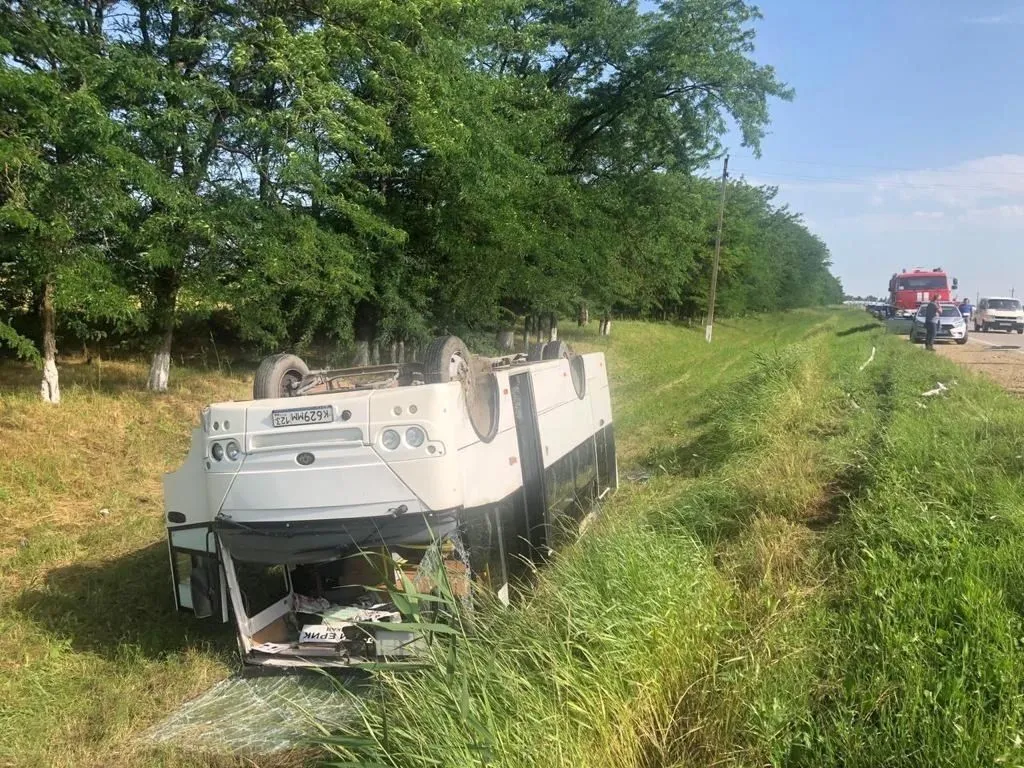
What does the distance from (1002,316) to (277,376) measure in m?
39.7

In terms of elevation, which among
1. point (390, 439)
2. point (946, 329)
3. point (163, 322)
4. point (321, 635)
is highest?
point (163, 322)

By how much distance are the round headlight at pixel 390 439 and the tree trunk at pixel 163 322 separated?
904cm

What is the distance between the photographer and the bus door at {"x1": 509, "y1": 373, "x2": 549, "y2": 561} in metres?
5.50

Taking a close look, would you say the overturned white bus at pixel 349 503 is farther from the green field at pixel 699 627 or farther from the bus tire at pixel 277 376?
the green field at pixel 699 627

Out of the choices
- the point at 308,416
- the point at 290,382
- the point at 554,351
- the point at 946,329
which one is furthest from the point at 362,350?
the point at 946,329

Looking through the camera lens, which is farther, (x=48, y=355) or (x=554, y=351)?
(x=48, y=355)

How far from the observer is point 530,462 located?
566 centimetres

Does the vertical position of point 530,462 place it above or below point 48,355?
below

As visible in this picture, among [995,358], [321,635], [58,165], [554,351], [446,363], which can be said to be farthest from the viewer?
[995,358]

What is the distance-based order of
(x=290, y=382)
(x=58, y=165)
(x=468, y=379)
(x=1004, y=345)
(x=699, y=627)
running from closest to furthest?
(x=699, y=627) < (x=468, y=379) < (x=290, y=382) < (x=58, y=165) < (x=1004, y=345)

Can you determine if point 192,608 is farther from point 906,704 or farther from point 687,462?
point 687,462

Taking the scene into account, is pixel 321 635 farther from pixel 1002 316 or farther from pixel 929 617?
pixel 1002 316

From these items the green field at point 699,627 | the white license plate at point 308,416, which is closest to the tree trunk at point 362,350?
the green field at point 699,627

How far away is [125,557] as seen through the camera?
7613 mm
